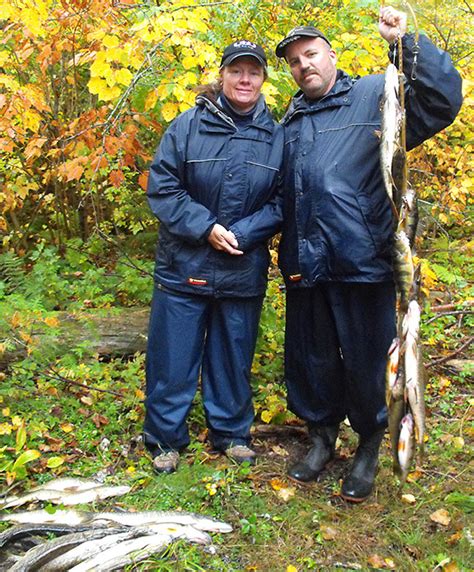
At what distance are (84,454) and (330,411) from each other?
5.60 ft

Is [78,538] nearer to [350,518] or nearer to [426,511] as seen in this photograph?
[350,518]

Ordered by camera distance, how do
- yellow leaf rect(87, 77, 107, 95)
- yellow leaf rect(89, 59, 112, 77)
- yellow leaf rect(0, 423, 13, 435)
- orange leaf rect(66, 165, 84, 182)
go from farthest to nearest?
orange leaf rect(66, 165, 84, 182) → yellow leaf rect(87, 77, 107, 95) → yellow leaf rect(89, 59, 112, 77) → yellow leaf rect(0, 423, 13, 435)

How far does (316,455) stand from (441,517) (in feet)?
2.72

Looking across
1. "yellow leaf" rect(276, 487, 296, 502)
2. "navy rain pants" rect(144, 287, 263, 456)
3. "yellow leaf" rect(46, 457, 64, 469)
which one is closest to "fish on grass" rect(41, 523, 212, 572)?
"yellow leaf" rect(276, 487, 296, 502)

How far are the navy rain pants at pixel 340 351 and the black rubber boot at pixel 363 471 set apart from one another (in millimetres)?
88

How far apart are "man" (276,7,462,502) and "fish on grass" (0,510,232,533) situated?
86 centimetres

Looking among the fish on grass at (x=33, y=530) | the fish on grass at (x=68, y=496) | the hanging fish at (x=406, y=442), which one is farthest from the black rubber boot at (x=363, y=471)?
the fish on grass at (x=33, y=530)

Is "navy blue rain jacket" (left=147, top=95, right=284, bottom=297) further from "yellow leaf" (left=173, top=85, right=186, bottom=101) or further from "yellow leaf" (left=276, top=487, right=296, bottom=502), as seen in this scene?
"yellow leaf" (left=276, top=487, right=296, bottom=502)

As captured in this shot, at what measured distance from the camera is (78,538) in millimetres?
3088

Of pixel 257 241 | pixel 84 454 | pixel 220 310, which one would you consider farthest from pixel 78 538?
pixel 257 241

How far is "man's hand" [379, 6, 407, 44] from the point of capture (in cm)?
269

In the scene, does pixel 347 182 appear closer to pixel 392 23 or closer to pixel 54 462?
pixel 392 23

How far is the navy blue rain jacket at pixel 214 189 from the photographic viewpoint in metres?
3.45

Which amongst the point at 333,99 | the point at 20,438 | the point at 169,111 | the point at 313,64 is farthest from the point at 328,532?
the point at 169,111
